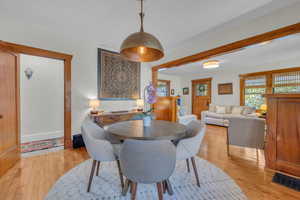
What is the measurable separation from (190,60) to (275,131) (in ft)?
6.77

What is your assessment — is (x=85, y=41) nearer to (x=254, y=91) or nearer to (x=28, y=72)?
(x=28, y=72)

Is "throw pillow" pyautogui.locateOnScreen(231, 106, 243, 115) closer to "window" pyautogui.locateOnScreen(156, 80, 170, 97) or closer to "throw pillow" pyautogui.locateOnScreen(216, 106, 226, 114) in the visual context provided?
"throw pillow" pyautogui.locateOnScreen(216, 106, 226, 114)

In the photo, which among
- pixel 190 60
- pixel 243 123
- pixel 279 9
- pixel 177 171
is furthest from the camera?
pixel 190 60

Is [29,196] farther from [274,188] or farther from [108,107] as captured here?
[274,188]

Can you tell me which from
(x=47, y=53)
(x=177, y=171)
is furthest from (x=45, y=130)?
(x=177, y=171)

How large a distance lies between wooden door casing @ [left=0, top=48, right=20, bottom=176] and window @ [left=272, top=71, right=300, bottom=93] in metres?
7.39

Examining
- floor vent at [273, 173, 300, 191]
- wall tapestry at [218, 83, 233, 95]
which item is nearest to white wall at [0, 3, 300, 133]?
floor vent at [273, 173, 300, 191]

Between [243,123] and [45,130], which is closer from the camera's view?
[243,123]

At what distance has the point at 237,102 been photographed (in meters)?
5.71

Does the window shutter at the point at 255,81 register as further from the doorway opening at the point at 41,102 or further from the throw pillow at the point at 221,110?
the doorway opening at the point at 41,102

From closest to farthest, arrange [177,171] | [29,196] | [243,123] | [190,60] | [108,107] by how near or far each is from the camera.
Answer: [29,196] → [177,171] → [243,123] → [190,60] → [108,107]

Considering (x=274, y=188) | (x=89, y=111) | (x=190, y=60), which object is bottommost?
(x=274, y=188)

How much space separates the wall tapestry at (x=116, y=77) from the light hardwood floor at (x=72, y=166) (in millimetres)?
1548

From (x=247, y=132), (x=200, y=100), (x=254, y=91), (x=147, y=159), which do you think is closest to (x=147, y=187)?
(x=147, y=159)
